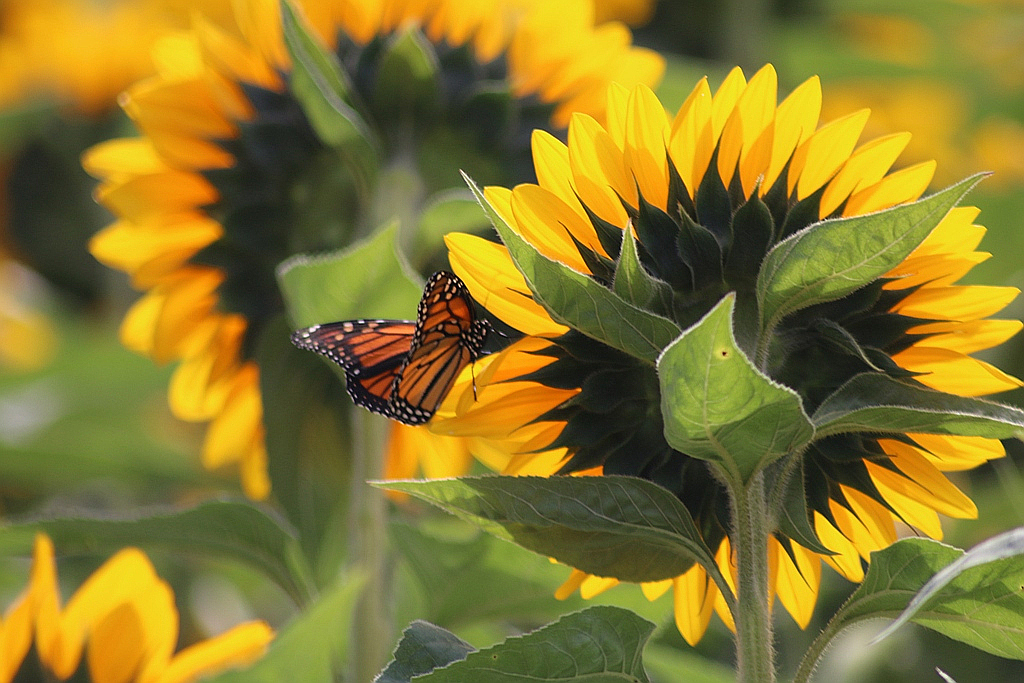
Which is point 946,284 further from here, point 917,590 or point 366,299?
point 366,299

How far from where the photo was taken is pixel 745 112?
683mm

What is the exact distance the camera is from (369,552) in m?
0.98

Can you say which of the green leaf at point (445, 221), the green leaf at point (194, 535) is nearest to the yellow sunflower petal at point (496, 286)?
the green leaf at point (445, 221)

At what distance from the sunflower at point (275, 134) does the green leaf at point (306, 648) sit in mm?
467

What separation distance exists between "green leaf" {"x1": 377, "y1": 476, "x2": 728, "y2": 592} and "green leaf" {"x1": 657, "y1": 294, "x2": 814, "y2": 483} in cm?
4

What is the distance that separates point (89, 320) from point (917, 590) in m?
2.01

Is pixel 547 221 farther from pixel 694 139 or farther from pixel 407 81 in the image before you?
pixel 407 81

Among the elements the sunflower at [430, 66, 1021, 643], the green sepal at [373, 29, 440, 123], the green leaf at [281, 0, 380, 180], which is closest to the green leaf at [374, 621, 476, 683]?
the sunflower at [430, 66, 1021, 643]

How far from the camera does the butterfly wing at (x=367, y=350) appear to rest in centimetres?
79

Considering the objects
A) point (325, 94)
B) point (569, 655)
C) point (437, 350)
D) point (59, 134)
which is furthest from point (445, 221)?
point (59, 134)

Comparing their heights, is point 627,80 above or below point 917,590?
above

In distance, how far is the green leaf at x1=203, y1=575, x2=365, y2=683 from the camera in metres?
0.62

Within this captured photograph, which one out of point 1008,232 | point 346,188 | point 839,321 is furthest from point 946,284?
point 1008,232

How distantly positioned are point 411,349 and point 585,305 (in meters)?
0.18
